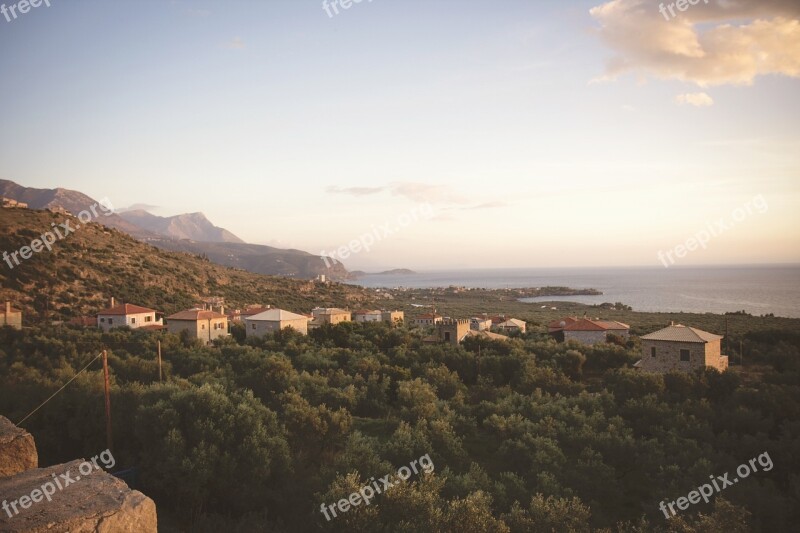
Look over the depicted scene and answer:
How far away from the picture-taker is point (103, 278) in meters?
54.8

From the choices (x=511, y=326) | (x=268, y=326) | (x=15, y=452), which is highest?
(x=15, y=452)

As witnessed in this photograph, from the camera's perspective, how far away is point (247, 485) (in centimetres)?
1191

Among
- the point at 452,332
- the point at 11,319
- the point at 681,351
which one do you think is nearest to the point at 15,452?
the point at 681,351

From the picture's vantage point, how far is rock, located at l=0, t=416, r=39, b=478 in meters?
5.38

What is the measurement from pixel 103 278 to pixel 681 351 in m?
58.8

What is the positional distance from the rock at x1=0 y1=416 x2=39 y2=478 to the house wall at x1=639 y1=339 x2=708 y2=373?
28.8 m

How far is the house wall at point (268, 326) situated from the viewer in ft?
128

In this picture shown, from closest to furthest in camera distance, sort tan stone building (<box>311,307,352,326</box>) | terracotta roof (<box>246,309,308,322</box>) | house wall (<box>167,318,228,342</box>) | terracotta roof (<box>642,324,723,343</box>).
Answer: terracotta roof (<box>642,324,723,343</box>)
house wall (<box>167,318,228,342</box>)
terracotta roof (<box>246,309,308,322</box>)
tan stone building (<box>311,307,352,326</box>)

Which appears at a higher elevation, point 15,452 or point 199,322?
point 15,452

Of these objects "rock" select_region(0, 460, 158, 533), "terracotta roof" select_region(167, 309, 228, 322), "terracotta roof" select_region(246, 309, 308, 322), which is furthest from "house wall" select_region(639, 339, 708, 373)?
"terracotta roof" select_region(167, 309, 228, 322)

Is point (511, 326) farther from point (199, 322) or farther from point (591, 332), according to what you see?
point (199, 322)

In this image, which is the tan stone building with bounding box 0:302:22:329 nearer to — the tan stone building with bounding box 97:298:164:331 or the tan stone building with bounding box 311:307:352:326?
the tan stone building with bounding box 97:298:164:331

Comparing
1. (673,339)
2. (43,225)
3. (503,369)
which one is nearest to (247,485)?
(503,369)

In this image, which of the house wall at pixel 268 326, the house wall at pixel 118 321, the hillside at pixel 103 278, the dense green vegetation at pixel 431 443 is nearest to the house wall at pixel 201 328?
the house wall at pixel 268 326
